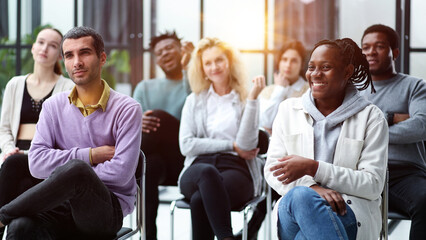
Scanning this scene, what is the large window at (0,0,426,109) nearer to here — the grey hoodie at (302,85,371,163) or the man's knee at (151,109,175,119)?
the man's knee at (151,109,175,119)

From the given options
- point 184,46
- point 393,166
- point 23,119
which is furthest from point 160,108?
point 393,166

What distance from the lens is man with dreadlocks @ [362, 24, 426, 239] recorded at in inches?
100.0

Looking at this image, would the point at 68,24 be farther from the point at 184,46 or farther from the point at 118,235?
the point at 118,235

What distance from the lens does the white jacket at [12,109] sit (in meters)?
3.09

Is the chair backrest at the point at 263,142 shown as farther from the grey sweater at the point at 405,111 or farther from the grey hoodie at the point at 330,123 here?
the grey hoodie at the point at 330,123

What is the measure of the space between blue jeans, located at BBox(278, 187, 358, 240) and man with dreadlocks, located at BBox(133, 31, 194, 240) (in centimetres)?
123

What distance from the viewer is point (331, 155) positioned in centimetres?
220

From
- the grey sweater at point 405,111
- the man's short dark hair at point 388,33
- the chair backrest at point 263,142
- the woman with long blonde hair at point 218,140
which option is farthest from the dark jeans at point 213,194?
the man's short dark hair at point 388,33

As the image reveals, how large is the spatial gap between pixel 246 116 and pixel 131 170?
3.05 feet

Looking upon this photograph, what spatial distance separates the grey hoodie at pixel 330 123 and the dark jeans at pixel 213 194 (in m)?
0.63

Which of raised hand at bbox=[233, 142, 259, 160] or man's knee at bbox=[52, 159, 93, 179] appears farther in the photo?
raised hand at bbox=[233, 142, 259, 160]

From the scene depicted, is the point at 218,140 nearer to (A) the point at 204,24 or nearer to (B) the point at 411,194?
(B) the point at 411,194

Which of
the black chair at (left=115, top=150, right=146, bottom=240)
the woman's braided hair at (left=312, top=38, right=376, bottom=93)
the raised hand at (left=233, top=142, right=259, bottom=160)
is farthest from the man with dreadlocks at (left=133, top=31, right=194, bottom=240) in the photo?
the woman's braided hair at (left=312, top=38, right=376, bottom=93)

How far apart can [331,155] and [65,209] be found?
103 cm
